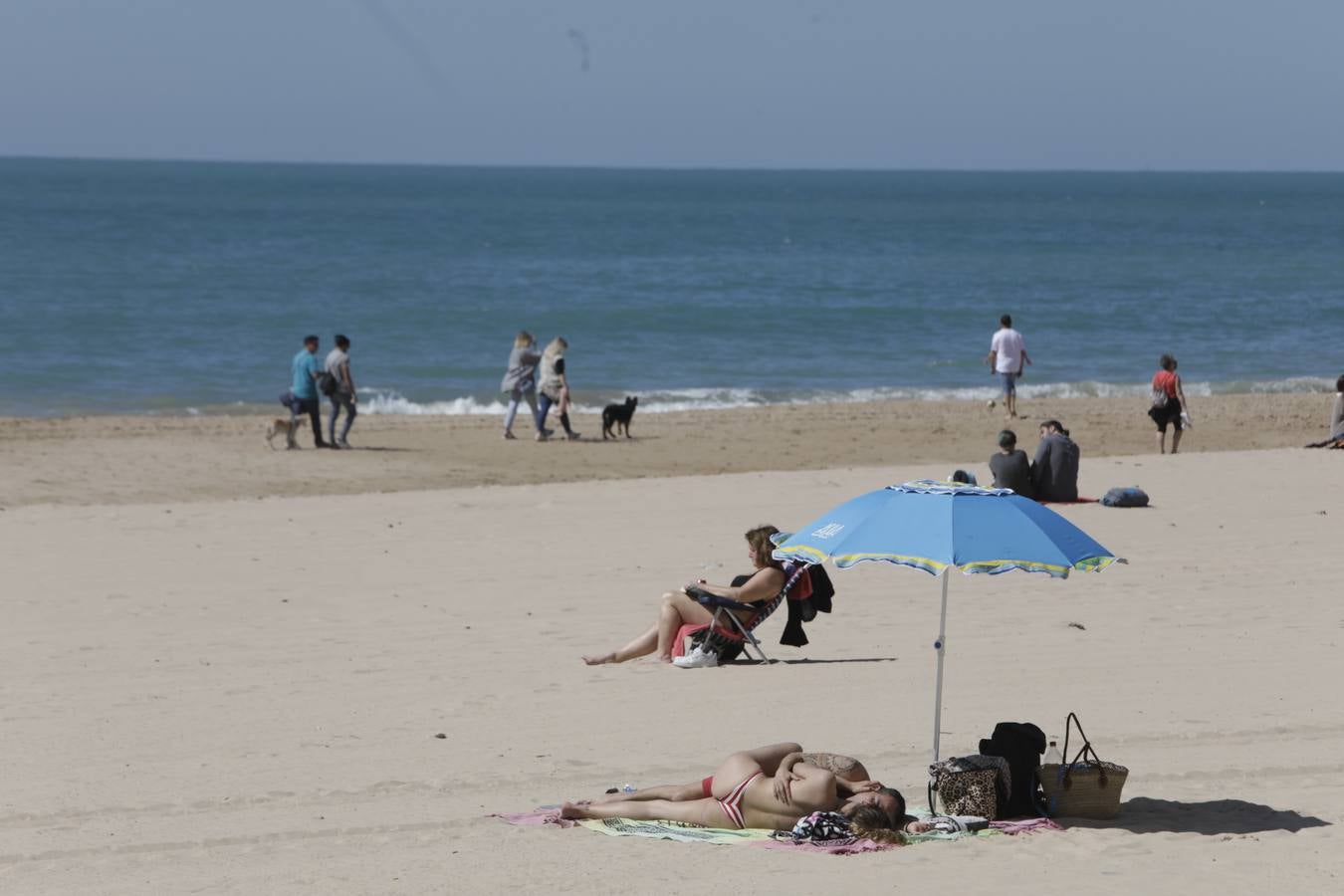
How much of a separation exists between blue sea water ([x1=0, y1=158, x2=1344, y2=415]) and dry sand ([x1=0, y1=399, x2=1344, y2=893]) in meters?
13.7

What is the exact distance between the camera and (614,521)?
1484cm

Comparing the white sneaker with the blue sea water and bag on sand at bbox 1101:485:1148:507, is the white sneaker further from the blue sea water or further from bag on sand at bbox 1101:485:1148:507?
the blue sea water

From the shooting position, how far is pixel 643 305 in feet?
156

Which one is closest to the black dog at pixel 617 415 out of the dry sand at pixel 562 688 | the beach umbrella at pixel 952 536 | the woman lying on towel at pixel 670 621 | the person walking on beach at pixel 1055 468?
the dry sand at pixel 562 688

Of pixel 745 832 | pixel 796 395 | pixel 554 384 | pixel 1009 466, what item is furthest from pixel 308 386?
pixel 745 832

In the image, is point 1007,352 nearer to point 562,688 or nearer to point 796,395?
point 796,395

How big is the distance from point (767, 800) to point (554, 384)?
48.1ft

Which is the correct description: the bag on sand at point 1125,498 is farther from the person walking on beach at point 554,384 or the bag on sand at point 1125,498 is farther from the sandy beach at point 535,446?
the person walking on beach at point 554,384

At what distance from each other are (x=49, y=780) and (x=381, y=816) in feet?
5.51

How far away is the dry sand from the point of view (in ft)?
21.4

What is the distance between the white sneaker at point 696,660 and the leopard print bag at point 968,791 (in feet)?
9.99

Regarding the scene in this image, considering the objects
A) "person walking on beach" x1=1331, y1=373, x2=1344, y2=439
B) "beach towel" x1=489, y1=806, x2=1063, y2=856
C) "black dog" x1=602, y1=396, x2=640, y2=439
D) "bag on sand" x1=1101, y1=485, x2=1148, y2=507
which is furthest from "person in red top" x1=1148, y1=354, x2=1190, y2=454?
"beach towel" x1=489, y1=806, x2=1063, y2=856

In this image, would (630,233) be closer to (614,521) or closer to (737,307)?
(737,307)

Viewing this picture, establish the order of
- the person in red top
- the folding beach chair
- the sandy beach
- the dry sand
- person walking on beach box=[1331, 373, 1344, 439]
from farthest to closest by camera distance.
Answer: the person in red top < person walking on beach box=[1331, 373, 1344, 439] < the sandy beach < the folding beach chair < the dry sand
